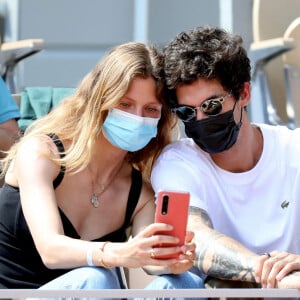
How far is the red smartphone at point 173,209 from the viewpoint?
2.20 m

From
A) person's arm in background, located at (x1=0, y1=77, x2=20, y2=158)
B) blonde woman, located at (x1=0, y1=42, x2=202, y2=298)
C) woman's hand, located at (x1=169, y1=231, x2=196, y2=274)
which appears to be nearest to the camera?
woman's hand, located at (x1=169, y1=231, x2=196, y2=274)

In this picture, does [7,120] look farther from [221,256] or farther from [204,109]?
[221,256]

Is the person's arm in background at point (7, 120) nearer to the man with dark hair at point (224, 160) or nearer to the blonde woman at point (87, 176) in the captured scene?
the blonde woman at point (87, 176)

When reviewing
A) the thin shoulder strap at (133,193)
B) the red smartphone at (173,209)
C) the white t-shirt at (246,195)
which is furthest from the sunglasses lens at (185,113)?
the red smartphone at (173,209)

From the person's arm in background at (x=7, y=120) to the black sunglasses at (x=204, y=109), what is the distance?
0.99 metres

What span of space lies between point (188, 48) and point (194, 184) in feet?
1.25

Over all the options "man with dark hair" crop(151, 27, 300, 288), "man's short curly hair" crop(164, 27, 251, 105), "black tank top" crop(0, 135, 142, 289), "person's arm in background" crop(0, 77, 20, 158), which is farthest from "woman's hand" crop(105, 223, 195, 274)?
"person's arm in background" crop(0, 77, 20, 158)

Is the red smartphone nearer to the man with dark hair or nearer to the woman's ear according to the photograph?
the man with dark hair

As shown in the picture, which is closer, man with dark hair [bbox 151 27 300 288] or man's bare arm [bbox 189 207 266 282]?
man's bare arm [bbox 189 207 266 282]

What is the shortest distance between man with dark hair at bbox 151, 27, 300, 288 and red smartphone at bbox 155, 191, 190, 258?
287 mm

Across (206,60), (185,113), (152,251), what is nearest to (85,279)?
(152,251)

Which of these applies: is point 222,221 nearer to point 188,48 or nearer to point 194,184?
point 194,184

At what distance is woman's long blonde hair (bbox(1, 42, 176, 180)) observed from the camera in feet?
8.64

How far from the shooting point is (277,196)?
8.81ft
